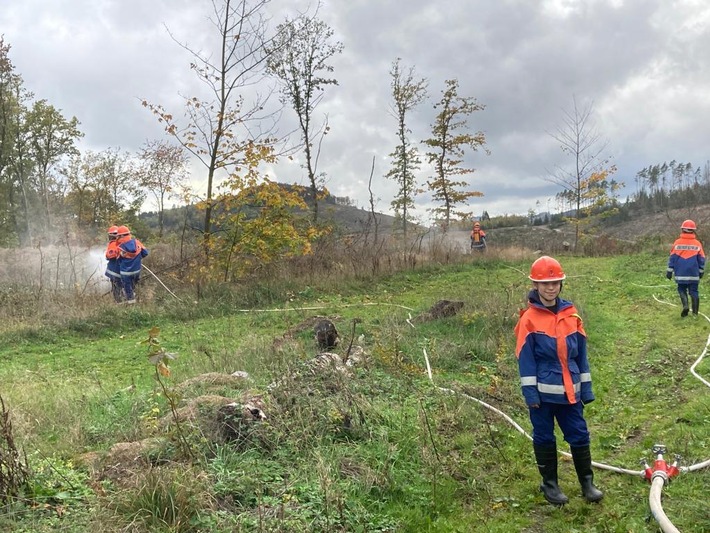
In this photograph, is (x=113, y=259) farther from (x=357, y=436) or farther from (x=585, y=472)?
(x=585, y=472)

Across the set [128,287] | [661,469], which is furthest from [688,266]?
[128,287]

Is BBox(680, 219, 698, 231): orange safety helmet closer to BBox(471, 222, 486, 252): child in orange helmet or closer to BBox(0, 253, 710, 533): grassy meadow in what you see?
BBox(0, 253, 710, 533): grassy meadow

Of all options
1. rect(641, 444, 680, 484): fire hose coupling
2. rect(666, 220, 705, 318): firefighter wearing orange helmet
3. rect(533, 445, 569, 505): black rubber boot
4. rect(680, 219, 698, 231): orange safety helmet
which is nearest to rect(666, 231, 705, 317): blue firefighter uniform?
rect(666, 220, 705, 318): firefighter wearing orange helmet

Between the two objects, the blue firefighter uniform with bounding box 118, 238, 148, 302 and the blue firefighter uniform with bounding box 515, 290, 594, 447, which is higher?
the blue firefighter uniform with bounding box 118, 238, 148, 302

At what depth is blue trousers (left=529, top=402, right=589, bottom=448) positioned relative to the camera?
3.76m

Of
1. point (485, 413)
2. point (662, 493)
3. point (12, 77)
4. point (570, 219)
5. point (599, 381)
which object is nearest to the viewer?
point (662, 493)

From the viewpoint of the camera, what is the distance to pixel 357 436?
4457 mm

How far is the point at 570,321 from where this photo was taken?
376cm

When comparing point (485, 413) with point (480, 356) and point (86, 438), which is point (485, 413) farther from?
point (86, 438)

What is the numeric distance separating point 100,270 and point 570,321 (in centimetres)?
1534

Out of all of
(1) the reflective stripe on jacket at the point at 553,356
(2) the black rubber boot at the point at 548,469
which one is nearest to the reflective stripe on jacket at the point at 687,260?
(1) the reflective stripe on jacket at the point at 553,356

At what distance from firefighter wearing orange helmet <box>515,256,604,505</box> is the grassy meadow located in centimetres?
25

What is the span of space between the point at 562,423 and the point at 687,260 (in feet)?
23.7

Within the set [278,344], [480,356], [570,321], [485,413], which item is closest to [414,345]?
[480,356]
